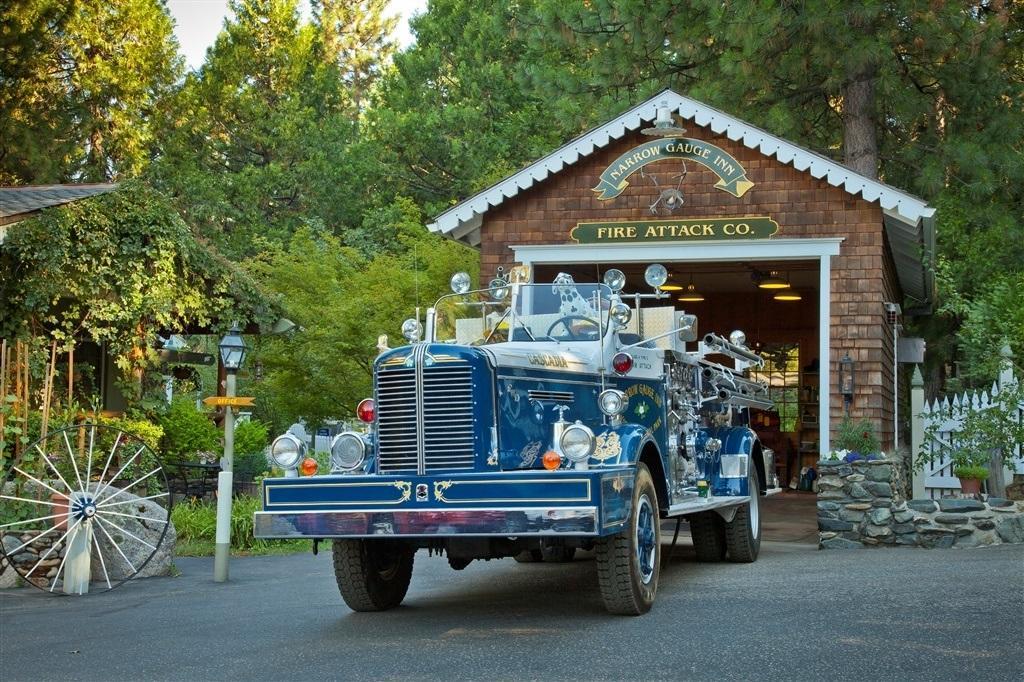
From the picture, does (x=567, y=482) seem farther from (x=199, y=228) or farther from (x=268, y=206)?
(x=268, y=206)

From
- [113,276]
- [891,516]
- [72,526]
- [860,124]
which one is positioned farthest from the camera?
[860,124]

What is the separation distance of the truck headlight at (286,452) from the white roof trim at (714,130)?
8557mm

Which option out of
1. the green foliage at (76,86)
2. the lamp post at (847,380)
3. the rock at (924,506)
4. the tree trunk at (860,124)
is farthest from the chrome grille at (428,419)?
the green foliage at (76,86)

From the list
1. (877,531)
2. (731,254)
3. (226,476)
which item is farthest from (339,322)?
(877,531)

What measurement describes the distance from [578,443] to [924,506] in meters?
6.62

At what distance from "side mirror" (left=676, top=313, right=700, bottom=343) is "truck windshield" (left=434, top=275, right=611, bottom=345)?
672mm

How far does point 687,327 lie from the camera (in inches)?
397

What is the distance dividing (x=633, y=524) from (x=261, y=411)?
24053 millimetres

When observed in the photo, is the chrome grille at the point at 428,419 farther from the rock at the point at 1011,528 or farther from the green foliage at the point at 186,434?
the green foliage at the point at 186,434

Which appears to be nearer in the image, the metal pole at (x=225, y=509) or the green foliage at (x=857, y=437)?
the metal pole at (x=225, y=509)

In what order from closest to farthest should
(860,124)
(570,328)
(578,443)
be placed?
(578,443) → (570,328) → (860,124)

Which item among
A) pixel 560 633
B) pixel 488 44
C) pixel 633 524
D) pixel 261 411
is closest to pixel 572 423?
pixel 633 524

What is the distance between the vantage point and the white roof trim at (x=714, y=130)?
1587 cm

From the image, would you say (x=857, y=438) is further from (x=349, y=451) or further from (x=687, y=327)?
(x=349, y=451)
